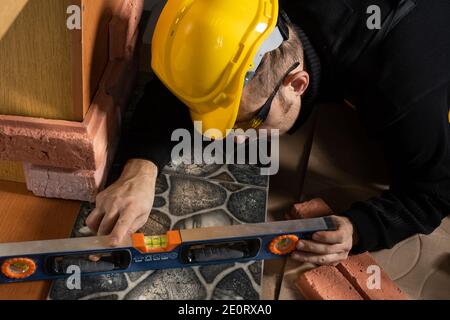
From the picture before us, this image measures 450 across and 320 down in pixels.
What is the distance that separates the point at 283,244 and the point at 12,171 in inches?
31.1

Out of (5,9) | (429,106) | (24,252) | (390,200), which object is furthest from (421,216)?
(5,9)

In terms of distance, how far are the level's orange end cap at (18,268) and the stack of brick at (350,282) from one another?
2.26ft

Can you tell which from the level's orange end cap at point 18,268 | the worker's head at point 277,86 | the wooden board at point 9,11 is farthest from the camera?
the worker's head at point 277,86

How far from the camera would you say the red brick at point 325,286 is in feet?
4.55

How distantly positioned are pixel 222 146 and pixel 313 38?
0.47 meters

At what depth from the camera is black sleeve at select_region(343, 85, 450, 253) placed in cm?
139

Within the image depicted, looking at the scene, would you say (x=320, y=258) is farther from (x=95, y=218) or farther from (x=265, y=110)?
(x=95, y=218)

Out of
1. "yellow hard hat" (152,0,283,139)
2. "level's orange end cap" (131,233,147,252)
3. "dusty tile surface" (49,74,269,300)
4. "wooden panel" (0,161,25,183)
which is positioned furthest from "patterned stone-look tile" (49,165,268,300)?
"yellow hard hat" (152,0,283,139)

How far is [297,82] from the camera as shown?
1.39 m

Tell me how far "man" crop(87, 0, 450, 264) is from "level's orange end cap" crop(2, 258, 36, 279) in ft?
0.58

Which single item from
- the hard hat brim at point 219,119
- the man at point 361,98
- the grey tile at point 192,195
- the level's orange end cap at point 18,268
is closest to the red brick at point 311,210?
the man at point 361,98

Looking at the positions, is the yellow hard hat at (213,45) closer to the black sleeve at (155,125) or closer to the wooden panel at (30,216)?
the black sleeve at (155,125)

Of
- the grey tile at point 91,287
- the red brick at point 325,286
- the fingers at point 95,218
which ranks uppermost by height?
the fingers at point 95,218

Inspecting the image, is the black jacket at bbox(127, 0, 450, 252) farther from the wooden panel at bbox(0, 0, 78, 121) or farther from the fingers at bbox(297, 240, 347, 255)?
the wooden panel at bbox(0, 0, 78, 121)
